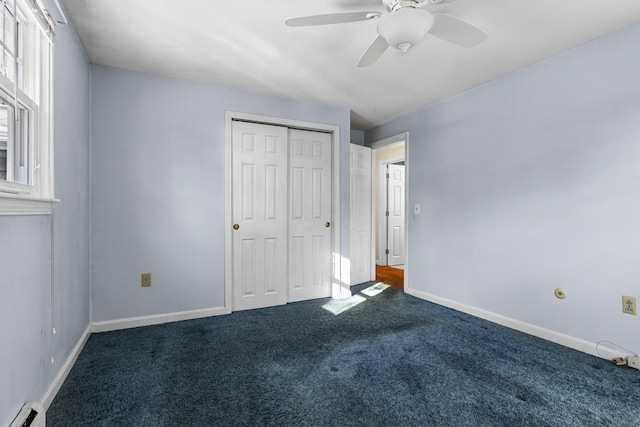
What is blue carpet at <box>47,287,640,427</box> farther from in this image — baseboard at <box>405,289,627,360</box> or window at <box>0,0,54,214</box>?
window at <box>0,0,54,214</box>

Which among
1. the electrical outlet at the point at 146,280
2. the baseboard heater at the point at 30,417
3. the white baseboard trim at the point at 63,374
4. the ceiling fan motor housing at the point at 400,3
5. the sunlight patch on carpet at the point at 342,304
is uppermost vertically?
the ceiling fan motor housing at the point at 400,3

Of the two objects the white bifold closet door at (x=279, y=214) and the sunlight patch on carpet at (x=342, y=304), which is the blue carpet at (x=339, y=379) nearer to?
the sunlight patch on carpet at (x=342, y=304)

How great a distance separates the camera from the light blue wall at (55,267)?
127cm

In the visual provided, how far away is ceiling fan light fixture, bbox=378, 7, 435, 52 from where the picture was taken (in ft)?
5.02

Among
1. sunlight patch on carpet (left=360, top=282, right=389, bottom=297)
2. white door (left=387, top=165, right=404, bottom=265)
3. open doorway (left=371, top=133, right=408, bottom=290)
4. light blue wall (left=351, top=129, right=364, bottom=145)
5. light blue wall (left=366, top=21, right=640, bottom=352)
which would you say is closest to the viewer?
light blue wall (left=366, top=21, right=640, bottom=352)

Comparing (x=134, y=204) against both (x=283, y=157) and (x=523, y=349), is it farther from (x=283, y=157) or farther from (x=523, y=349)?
(x=523, y=349)

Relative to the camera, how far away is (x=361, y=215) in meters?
4.44

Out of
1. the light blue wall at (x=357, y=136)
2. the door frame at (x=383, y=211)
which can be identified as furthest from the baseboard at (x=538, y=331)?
the light blue wall at (x=357, y=136)

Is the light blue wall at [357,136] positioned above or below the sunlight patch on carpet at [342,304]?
above

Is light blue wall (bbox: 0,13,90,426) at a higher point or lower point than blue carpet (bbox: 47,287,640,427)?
higher

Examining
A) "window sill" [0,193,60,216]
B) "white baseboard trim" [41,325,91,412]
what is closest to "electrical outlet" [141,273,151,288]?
"white baseboard trim" [41,325,91,412]

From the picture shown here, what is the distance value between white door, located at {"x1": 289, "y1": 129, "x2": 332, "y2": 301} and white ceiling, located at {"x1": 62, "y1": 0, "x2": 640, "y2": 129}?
2.09 ft

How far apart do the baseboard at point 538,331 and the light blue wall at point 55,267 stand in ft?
11.1

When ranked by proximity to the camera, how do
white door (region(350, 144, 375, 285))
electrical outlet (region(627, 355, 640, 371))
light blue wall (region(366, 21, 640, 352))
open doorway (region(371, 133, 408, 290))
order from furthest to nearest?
open doorway (region(371, 133, 408, 290)) → white door (region(350, 144, 375, 285)) → light blue wall (region(366, 21, 640, 352)) → electrical outlet (region(627, 355, 640, 371))
